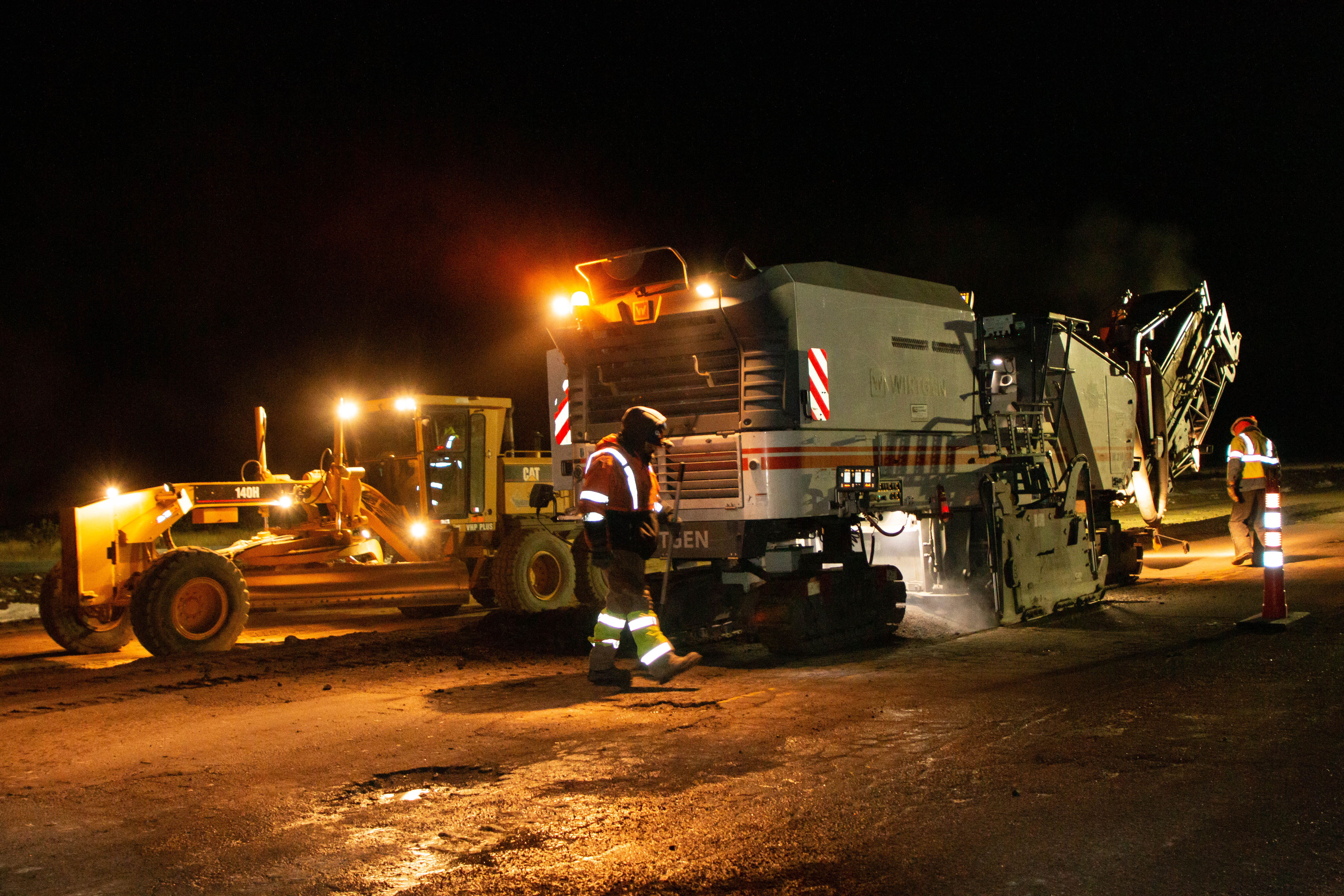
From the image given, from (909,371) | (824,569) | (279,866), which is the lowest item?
(279,866)

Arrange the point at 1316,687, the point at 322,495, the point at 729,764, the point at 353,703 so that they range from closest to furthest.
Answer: the point at 729,764
the point at 1316,687
the point at 353,703
the point at 322,495

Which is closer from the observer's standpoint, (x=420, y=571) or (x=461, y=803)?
(x=461, y=803)

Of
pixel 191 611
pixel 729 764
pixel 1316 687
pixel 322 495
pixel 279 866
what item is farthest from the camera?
pixel 322 495

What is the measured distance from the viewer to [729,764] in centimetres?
530

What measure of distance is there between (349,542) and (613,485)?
5551 millimetres

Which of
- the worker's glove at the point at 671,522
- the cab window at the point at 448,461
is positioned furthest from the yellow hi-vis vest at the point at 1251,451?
the cab window at the point at 448,461

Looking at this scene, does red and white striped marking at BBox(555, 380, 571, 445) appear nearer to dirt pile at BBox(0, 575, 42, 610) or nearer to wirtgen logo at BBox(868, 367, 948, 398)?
wirtgen logo at BBox(868, 367, 948, 398)

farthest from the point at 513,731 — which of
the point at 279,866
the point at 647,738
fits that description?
the point at 279,866

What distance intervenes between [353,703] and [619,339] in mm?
3686

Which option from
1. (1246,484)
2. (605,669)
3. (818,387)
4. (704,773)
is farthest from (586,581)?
(704,773)

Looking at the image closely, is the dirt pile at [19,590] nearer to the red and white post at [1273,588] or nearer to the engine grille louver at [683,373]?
the engine grille louver at [683,373]

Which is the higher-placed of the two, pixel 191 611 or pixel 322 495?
pixel 322 495

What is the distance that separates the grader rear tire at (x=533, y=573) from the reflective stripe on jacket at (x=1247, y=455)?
26.7ft

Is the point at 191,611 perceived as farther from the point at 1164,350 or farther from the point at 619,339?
the point at 1164,350
